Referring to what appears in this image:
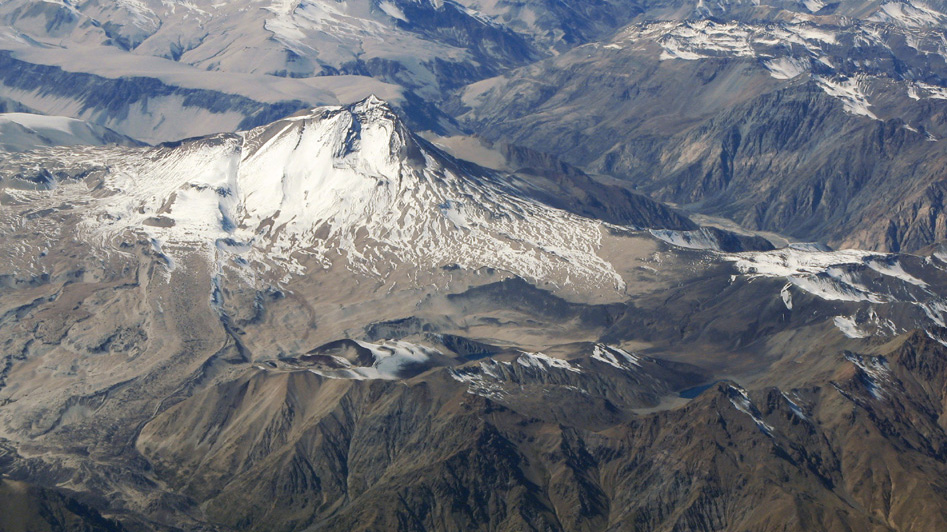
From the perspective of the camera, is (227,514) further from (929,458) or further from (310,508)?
(929,458)

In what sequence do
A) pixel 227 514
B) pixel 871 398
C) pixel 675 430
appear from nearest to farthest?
pixel 227 514 → pixel 675 430 → pixel 871 398

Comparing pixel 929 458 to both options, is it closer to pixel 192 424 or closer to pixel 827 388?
pixel 827 388

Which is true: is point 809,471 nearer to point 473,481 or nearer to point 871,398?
point 871,398

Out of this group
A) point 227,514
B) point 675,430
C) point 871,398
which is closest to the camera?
point 227,514

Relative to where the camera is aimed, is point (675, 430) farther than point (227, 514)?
Yes

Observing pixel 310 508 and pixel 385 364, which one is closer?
pixel 310 508

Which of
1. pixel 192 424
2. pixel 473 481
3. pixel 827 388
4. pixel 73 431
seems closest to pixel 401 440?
pixel 473 481

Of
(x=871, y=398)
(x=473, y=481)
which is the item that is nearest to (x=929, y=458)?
(x=871, y=398)
